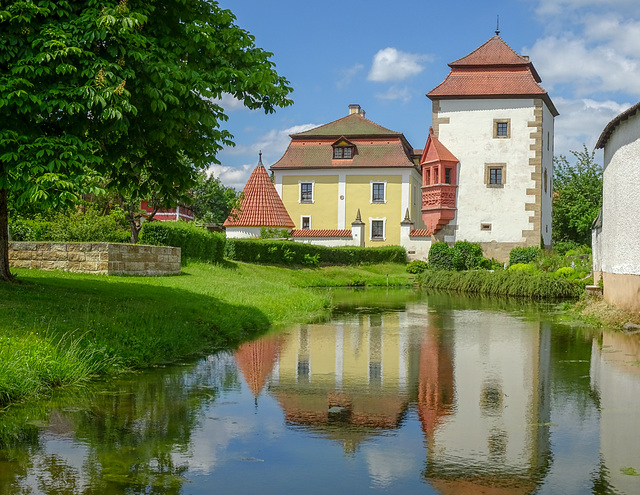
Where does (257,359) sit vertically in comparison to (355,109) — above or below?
below

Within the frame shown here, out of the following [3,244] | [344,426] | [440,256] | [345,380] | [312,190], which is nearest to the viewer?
[344,426]

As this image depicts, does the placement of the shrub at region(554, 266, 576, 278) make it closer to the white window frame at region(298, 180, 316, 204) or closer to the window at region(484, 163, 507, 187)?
the window at region(484, 163, 507, 187)

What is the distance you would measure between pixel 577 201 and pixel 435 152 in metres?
17.9

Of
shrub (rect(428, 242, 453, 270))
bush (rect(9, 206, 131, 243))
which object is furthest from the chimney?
bush (rect(9, 206, 131, 243))

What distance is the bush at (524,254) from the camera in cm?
4434

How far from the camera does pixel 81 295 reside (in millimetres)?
14625

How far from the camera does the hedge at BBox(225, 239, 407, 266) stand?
38688 mm

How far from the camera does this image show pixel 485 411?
8.45 meters

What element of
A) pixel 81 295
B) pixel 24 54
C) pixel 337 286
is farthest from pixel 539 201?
pixel 24 54

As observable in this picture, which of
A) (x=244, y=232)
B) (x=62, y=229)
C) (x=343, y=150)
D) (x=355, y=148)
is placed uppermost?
(x=355, y=148)

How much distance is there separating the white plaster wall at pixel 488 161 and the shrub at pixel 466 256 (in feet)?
4.29

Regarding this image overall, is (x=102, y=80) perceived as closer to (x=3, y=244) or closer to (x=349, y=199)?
(x=3, y=244)

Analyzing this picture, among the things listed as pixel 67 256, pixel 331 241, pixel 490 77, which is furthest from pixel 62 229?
pixel 490 77

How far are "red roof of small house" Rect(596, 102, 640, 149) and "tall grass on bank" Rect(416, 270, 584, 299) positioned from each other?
369 inches
